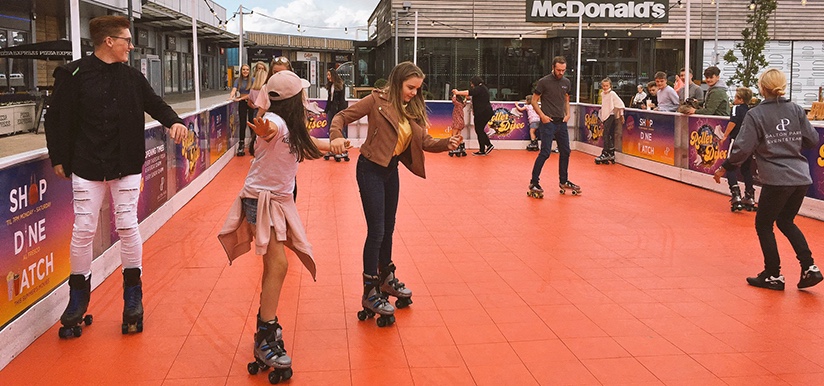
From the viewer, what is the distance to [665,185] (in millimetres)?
12984

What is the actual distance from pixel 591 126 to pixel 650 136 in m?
3.49

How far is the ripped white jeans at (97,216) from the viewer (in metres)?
5.07

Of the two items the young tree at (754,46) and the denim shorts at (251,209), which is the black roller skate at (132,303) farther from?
the young tree at (754,46)

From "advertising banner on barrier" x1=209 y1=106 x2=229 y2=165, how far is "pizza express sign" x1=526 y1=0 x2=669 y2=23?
1639 centimetres

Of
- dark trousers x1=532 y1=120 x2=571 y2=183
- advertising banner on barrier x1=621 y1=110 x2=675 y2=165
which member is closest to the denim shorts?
dark trousers x1=532 y1=120 x2=571 y2=183

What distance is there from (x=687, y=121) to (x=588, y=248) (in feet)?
19.5

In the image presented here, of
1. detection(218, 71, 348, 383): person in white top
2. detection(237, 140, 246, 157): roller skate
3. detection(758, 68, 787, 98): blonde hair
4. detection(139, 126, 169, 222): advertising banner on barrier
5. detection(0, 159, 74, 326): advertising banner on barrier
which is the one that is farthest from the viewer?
detection(237, 140, 246, 157): roller skate

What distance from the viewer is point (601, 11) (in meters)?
29.1

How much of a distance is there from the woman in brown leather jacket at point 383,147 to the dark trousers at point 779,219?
257cm

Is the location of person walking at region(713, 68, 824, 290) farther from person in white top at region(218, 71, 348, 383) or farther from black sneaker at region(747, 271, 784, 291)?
person in white top at region(218, 71, 348, 383)

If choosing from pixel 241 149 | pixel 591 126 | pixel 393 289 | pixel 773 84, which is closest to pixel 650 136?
pixel 591 126

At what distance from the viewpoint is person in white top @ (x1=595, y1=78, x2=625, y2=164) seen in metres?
15.8

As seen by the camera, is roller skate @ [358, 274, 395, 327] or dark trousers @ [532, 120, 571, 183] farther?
dark trousers @ [532, 120, 571, 183]

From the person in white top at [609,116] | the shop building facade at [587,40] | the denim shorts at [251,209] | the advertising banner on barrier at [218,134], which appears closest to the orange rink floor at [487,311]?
the denim shorts at [251,209]
